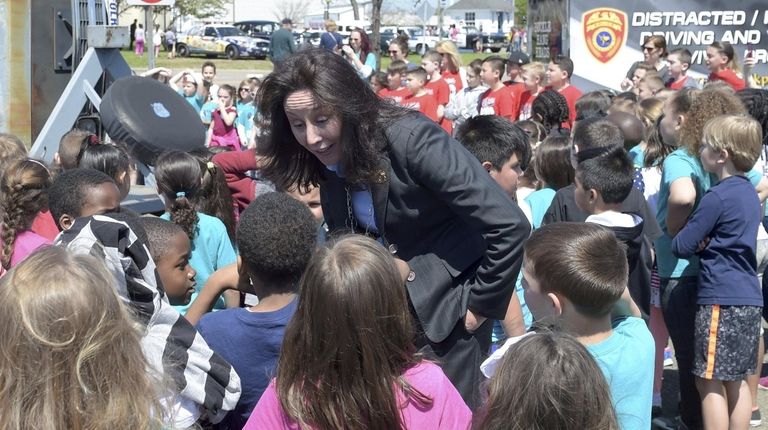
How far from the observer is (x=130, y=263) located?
271 centimetres

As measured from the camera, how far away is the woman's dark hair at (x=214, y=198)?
4527 millimetres

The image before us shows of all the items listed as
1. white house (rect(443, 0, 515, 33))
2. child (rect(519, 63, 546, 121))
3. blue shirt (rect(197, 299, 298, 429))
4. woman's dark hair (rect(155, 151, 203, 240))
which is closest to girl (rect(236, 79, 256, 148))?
child (rect(519, 63, 546, 121))

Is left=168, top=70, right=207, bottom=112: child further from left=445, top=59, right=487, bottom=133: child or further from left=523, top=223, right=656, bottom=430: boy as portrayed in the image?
left=523, top=223, right=656, bottom=430: boy

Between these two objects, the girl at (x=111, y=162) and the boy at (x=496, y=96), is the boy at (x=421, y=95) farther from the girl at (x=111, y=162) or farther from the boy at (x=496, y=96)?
the girl at (x=111, y=162)

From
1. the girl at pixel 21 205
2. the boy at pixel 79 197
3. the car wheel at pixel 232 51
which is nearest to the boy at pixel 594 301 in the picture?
the boy at pixel 79 197

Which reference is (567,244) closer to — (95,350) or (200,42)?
(95,350)

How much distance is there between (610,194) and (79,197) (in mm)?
2221

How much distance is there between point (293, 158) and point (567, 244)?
38.3 inches

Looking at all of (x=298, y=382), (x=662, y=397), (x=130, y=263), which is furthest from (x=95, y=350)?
(x=662, y=397)

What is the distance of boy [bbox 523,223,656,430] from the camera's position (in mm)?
2846

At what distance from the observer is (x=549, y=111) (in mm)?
7340

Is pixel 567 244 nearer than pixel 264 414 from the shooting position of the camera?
No

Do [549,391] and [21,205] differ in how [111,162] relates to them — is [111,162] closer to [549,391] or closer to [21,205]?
[21,205]

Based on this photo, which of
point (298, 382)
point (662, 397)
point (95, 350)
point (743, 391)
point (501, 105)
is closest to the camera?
point (95, 350)
